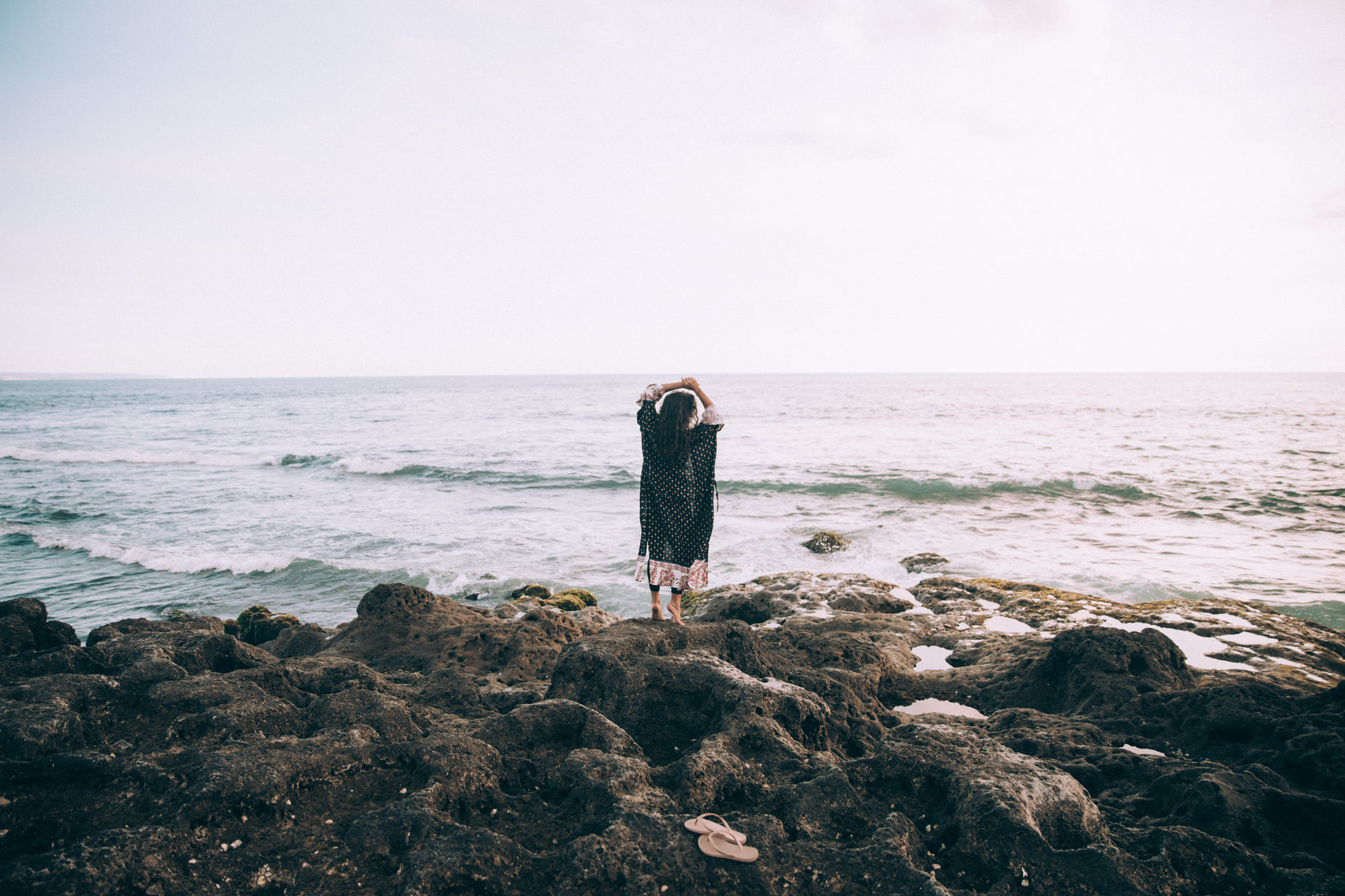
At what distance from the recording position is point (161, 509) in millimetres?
15383

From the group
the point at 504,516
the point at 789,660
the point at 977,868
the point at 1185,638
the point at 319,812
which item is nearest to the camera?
the point at 977,868

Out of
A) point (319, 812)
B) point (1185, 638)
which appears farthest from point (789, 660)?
point (1185, 638)

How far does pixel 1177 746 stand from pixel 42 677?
6184 mm

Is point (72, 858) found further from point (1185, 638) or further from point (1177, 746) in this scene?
point (1185, 638)

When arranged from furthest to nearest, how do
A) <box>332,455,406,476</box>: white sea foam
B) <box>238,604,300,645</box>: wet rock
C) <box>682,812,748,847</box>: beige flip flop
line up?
<box>332,455,406,476</box>: white sea foam
<box>238,604,300,645</box>: wet rock
<box>682,812,748,847</box>: beige flip flop

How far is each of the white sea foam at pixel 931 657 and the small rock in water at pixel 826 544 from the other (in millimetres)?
5126

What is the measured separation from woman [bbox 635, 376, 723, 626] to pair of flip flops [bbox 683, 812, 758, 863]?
3101 millimetres

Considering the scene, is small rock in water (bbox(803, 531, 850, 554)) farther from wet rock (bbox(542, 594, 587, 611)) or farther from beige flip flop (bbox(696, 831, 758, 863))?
beige flip flop (bbox(696, 831, 758, 863))

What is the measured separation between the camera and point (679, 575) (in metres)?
5.80

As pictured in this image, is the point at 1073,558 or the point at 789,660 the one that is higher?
the point at 789,660

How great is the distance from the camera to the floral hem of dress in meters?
5.80

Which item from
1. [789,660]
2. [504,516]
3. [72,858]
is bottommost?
[504,516]

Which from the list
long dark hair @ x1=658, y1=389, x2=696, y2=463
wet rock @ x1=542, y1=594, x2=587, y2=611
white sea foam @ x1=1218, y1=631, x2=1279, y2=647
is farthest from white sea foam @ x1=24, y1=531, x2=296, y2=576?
white sea foam @ x1=1218, y1=631, x2=1279, y2=647

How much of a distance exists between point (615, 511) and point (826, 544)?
5.97 metres
